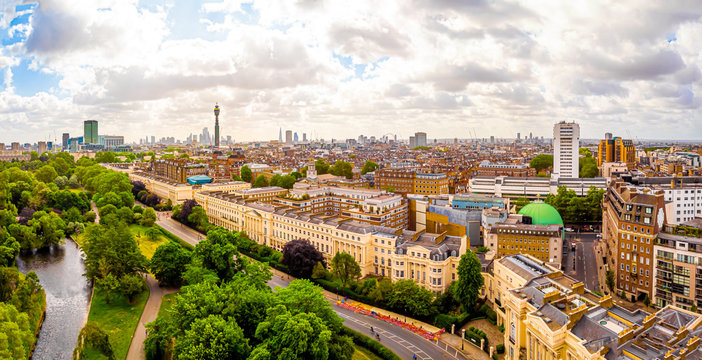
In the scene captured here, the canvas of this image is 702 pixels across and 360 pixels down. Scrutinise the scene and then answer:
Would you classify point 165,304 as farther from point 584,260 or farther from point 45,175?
point 45,175

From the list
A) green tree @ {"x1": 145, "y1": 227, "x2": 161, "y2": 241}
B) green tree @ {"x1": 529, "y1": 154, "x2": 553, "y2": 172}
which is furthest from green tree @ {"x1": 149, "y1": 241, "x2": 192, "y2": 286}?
green tree @ {"x1": 529, "y1": 154, "x2": 553, "y2": 172}

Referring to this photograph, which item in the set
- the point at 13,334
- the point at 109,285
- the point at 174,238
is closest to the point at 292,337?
the point at 13,334

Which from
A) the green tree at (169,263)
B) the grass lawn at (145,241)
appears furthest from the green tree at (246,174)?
the green tree at (169,263)

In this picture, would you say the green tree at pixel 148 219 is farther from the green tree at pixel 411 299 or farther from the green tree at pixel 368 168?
the green tree at pixel 368 168

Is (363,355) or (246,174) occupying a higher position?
(246,174)

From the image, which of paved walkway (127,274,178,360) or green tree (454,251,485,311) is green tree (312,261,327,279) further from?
green tree (454,251,485,311)

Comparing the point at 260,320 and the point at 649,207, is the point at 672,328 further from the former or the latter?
the point at 260,320
